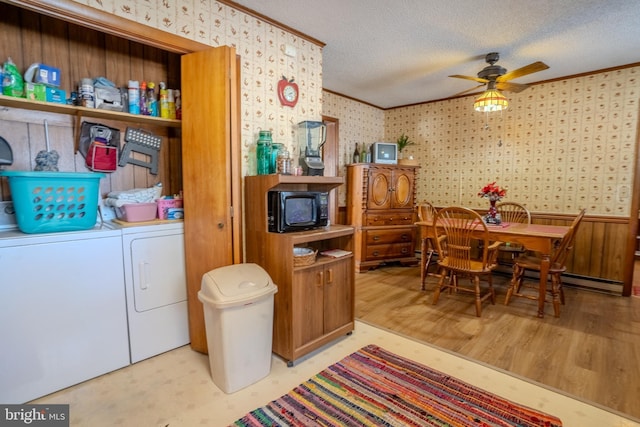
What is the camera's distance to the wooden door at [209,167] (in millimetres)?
1979

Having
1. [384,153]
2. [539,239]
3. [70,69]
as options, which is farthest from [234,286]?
[384,153]

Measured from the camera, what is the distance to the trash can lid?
5.58ft

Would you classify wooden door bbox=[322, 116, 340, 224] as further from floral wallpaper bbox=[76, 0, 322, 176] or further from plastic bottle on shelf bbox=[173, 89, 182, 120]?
plastic bottle on shelf bbox=[173, 89, 182, 120]

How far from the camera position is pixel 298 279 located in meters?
2.00

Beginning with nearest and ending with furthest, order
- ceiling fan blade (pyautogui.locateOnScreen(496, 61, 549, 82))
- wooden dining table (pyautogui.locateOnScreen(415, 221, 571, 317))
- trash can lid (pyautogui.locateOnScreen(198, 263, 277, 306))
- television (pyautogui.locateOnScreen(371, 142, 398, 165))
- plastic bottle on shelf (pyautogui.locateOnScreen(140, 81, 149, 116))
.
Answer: trash can lid (pyautogui.locateOnScreen(198, 263, 277, 306)) < plastic bottle on shelf (pyautogui.locateOnScreen(140, 81, 149, 116)) < ceiling fan blade (pyautogui.locateOnScreen(496, 61, 549, 82)) < wooden dining table (pyautogui.locateOnScreen(415, 221, 571, 317)) < television (pyautogui.locateOnScreen(371, 142, 398, 165))

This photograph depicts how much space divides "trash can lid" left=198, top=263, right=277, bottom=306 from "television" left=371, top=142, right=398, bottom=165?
303 cm

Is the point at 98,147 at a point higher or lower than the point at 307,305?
higher

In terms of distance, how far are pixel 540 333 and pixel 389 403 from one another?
1645mm

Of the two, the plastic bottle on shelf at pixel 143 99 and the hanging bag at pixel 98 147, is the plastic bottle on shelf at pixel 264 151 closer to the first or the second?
the plastic bottle on shelf at pixel 143 99

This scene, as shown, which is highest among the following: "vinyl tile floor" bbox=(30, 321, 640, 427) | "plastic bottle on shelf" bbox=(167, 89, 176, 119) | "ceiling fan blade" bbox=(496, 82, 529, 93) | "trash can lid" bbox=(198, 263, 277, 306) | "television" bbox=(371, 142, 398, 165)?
"ceiling fan blade" bbox=(496, 82, 529, 93)

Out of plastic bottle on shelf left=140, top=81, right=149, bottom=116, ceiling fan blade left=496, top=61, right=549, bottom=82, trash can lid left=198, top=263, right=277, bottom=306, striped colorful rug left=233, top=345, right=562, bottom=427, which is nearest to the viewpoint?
striped colorful rug left=233, top=345, right=562, bottom=427

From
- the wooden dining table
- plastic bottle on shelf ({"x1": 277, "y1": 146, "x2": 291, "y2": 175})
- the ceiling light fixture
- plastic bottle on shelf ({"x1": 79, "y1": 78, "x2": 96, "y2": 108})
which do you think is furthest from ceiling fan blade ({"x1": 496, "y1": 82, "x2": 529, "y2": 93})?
plastic bottle on shelf ({"x1": 79, "y1": 78, "x2": 96, "y2": 108})

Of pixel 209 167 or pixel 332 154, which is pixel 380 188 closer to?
pixel 332 154

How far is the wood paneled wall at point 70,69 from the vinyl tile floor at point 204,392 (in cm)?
133
